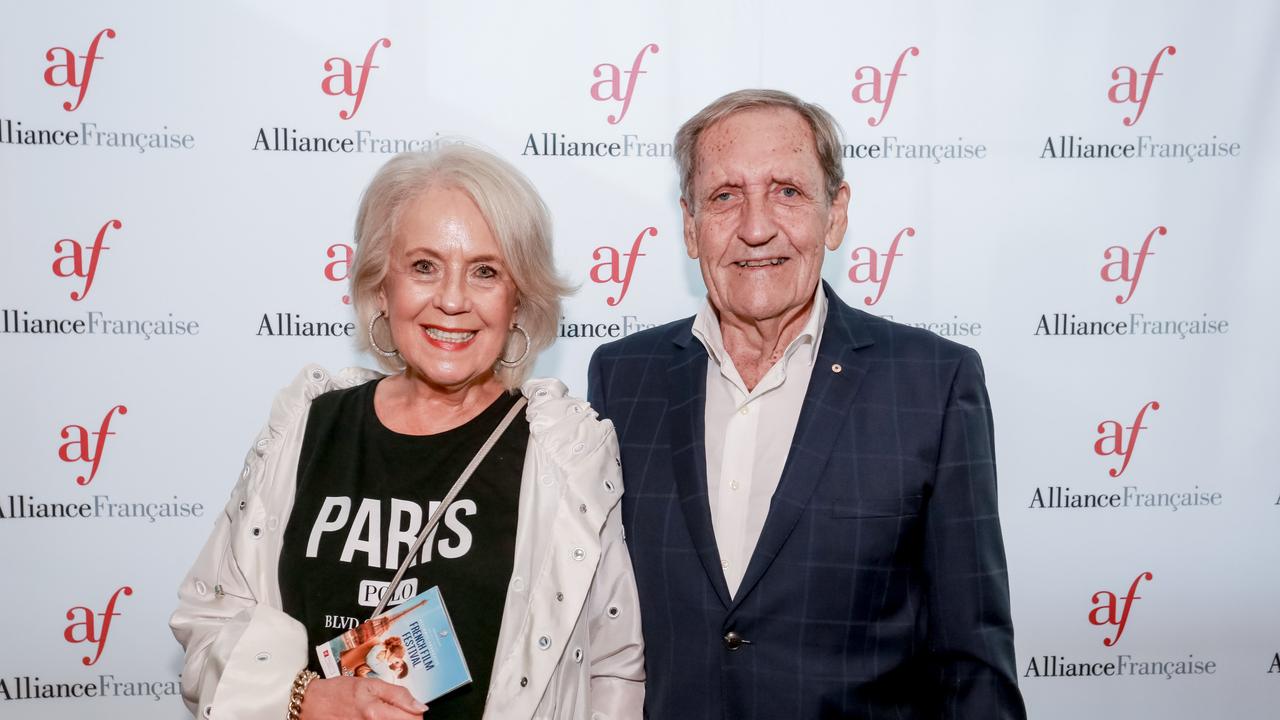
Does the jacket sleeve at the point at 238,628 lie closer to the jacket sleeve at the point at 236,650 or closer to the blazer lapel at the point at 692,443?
the jacket sleeve at the point at 236,650

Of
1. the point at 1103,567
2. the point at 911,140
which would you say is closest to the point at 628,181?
the point at 911,140

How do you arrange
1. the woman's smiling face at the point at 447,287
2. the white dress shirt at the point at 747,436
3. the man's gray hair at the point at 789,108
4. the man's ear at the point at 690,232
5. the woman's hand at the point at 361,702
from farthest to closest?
the man's ear at the point at 690,232
the man's gray hair at the point at 789,108
the white dress shirt at the point at 747,436
the woman's smiling face at the point at 447,287
the woman's hand at the point at 361,702

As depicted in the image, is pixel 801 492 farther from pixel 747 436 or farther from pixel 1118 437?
pixel 1118 437

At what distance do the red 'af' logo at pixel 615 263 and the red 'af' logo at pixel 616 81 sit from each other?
0.40 m

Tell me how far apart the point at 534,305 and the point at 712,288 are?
405 millimetres

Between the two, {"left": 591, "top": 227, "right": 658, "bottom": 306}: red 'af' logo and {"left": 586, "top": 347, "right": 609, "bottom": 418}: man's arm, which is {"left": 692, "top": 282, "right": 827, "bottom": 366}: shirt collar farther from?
{"left": 591, "top": 227, "right": 658, "bottom": 306}: red 'af' logo

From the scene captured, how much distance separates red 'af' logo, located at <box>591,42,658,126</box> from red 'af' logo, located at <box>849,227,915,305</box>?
0.89 meters

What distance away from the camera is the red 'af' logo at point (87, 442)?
2793 millimetres

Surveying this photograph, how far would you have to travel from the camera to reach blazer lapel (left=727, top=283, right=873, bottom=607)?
5.64 ft

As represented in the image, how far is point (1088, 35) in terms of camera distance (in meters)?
2.90

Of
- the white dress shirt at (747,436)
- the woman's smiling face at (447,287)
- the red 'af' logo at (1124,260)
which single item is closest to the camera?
the woman's smiling face at (447,287)

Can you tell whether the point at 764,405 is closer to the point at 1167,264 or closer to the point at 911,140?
the point at 911,140

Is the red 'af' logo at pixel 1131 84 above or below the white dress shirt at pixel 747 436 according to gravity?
above

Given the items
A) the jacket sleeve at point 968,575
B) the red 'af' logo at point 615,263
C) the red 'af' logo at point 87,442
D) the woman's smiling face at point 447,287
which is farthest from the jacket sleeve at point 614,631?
the red 'af' logo at point 87,442
